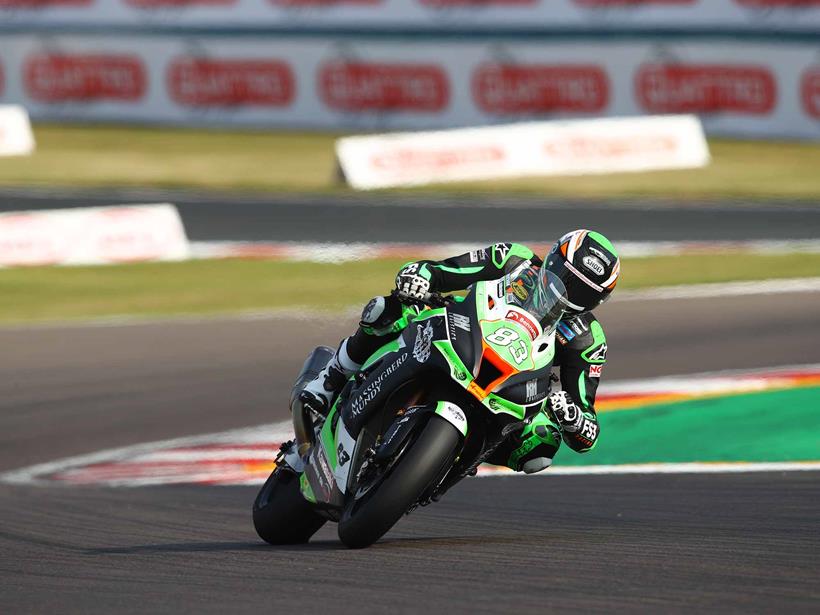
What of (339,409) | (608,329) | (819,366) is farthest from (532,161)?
(339,409)

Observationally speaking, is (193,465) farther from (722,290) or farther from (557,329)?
(722,290)

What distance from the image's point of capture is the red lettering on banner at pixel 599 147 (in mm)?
24672

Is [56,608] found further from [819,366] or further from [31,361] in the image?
[819,366]

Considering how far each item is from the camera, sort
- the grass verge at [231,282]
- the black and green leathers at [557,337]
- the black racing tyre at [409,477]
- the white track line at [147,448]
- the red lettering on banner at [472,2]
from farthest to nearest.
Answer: the red lettering on banner at [472,2] → the grass verge at [231,282] → the white track line at [147,448] → the black and green leathers at [557,337] → the black racing tyre at [409,477]

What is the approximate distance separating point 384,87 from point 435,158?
671cm

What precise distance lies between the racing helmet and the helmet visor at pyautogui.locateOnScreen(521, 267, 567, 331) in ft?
0.05

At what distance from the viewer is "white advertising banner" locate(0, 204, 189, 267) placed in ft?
57.4

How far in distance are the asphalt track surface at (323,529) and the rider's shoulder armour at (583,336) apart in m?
0.75

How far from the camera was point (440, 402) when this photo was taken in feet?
19.6

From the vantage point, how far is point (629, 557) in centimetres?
575

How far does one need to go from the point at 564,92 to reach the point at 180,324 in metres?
16.1

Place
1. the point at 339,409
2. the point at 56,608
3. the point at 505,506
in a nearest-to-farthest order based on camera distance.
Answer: the point at 56,608 → the point at 339,409 → the point at 505,506

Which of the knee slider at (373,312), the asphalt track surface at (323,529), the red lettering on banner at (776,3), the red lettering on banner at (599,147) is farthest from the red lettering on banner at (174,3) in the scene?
the knee slider at (373,312)

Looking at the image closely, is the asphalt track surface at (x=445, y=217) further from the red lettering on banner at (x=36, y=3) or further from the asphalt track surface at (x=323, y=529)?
the red lettering on banner at (x=36, y=3)
